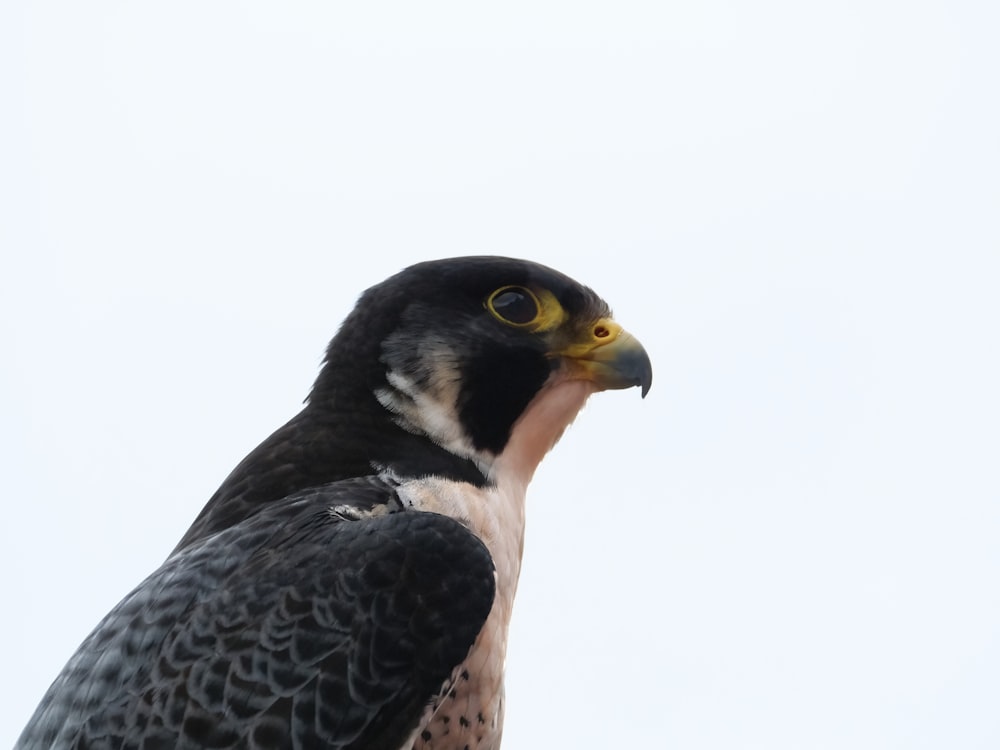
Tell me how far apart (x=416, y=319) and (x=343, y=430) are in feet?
1.38

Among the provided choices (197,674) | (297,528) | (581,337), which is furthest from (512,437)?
(197,674)

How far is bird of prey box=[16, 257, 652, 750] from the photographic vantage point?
436cm

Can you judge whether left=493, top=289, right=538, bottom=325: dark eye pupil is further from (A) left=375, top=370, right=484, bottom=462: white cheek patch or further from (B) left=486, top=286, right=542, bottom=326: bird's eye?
(A) left=375, top=370, right=484, bottom=462: white cheek patch

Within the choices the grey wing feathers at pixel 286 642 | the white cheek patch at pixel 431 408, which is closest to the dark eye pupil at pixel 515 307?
the white cheek patch at pixel 431 408

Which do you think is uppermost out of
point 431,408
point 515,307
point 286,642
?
point 515,307

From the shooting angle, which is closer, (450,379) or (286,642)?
(286,642)

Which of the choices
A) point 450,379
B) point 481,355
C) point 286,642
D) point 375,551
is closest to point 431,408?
point 450,379

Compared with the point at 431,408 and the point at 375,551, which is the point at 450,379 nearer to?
the point at 431,408

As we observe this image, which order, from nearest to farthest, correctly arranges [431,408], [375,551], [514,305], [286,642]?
[286,642] < [375,551] < [431,408] < [514,305]

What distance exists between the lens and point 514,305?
18.0ft

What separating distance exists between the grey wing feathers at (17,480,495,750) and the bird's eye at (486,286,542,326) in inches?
36.4

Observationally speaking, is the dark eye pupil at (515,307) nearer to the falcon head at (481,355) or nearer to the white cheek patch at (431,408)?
the falcon head at (481,355)

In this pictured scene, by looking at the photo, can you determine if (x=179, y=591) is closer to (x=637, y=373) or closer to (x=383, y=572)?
(x=383, y=572)

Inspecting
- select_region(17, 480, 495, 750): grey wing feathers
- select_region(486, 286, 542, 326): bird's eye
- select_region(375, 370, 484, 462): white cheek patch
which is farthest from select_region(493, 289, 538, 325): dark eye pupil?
select_region(17, 480, 495, 750): grey wing feathers
